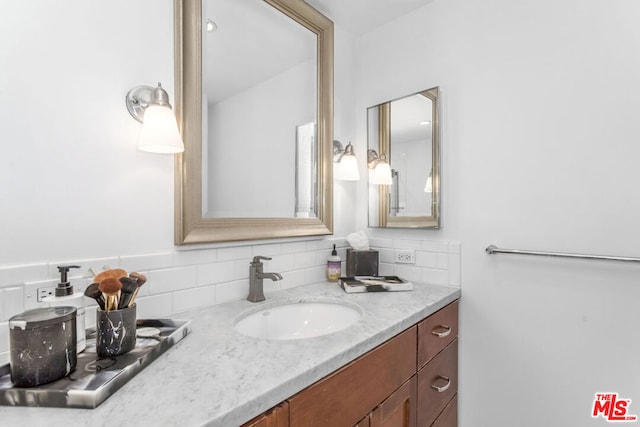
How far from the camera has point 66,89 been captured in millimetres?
849

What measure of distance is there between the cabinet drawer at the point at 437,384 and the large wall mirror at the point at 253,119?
0.77 m

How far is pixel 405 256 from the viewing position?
5.35 feet

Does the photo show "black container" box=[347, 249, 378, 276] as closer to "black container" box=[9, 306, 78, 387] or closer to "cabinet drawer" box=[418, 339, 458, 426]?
"cabinet drawer" box=[418, 339, 458, 426]

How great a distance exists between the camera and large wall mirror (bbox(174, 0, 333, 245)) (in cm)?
110

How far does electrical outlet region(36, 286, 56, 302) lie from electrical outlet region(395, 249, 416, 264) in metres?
1.41

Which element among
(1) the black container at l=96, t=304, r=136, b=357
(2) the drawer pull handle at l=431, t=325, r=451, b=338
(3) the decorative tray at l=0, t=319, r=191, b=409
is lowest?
(2) the drawer pull handle at l=431, t=325, r=451, b=338

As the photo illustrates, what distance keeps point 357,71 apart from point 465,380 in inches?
68.9

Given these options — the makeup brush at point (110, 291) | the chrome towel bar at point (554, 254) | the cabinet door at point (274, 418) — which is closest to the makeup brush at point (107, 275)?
the makeup brush at point (110, 291)

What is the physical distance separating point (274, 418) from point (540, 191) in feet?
4.18

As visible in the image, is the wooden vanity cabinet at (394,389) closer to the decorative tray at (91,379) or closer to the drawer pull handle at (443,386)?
the drawer pull handle at (443,386)

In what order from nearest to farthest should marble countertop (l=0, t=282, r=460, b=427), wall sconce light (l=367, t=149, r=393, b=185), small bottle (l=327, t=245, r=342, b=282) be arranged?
marble countertop (l=0, t=282, r=460, b=427) → small bottle (l=327, t=245, r=342, b=282) → wall sconce light (l=367, t=149, r=393, b=185)

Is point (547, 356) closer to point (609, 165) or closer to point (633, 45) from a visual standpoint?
point (609, 165)

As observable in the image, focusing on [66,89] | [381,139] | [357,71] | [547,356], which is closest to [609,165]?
[547,356]

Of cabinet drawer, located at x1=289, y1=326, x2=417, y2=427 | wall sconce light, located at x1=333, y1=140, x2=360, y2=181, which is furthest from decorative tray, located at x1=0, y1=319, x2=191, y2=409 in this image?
wall sconce light, located at x1=333, y1=140, x2=360, y2=181
